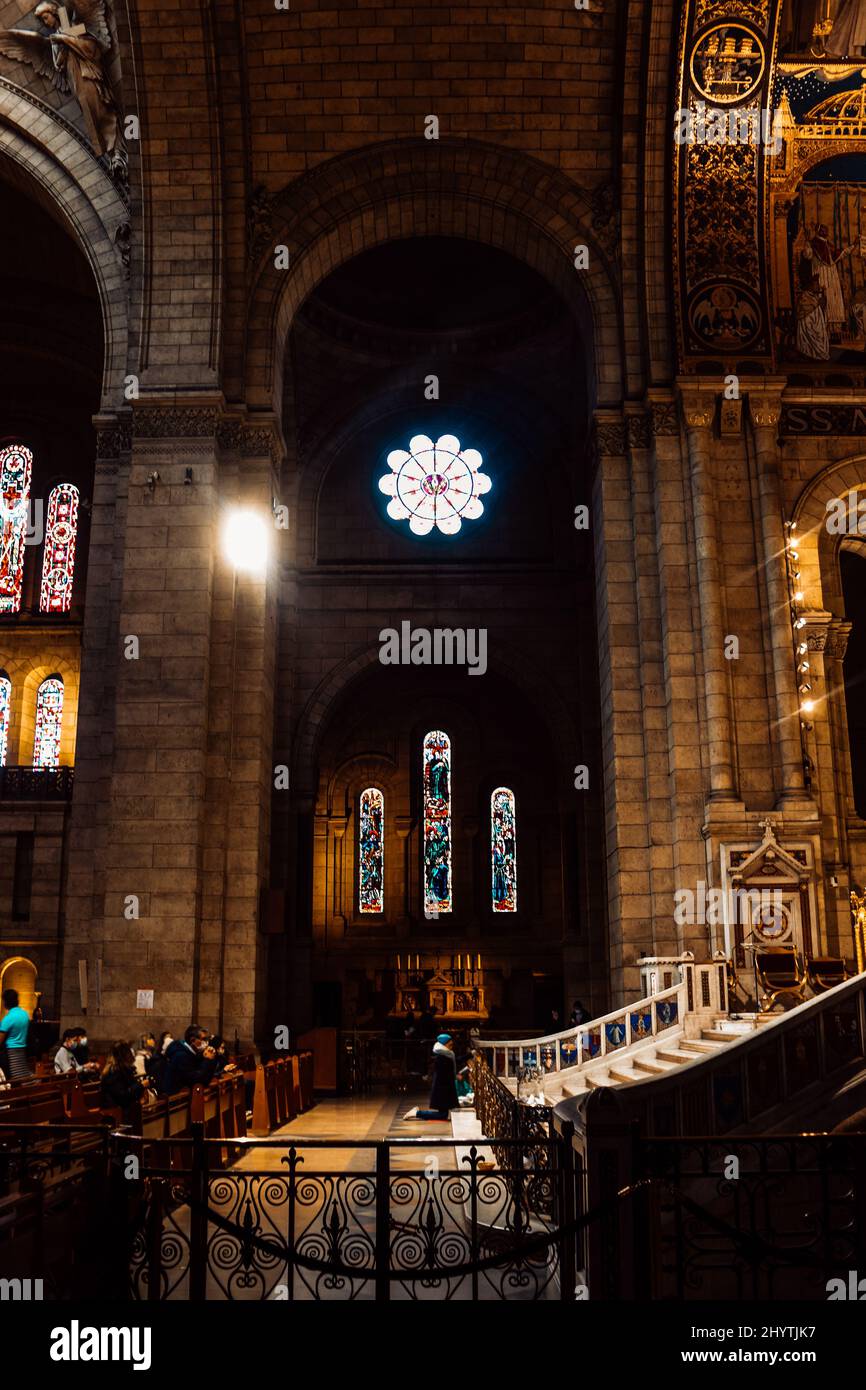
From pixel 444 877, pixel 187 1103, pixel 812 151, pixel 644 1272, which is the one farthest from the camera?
pixel 444 877

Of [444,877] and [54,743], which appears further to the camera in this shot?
[444,877]

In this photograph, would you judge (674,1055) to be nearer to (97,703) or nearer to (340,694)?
(97,703)

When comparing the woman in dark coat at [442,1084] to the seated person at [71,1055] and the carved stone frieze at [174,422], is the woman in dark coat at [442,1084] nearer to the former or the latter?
the seated person at [71,1055]

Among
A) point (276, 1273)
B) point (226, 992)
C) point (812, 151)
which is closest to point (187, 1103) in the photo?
point (276, 1273)

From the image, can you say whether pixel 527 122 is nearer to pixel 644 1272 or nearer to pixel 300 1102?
pixel 300 1102

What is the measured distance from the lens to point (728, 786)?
15508mm

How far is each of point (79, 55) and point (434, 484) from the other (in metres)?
11.7

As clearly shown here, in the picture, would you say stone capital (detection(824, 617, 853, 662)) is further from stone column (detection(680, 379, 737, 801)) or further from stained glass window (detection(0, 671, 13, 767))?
stained glass window (detection(0, 671, 13, 767))

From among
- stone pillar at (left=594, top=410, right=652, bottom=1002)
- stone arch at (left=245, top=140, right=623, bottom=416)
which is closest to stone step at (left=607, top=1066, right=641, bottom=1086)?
stone pillar at (left=594, top=410, right=652, bottom=1002)

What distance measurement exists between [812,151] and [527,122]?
4341 millimetres

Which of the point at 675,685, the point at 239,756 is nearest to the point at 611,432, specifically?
the point at 675,685

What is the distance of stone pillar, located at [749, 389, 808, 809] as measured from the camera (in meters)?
15.7

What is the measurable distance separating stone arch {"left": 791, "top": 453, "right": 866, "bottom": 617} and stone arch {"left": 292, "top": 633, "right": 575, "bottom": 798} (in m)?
8.59

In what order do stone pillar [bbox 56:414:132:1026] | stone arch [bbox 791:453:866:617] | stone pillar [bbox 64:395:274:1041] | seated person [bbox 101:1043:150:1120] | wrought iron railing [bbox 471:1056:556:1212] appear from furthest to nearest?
stone arch [bbox 791:453:866:617] < stone pillar [bbox 56:414:132:1026] < stone pillar [bbox 64:395:274:1041] < seated person [bbox 101:1043:150:1120] < wrought iron railing [bbox 471:1056:556:1212]
